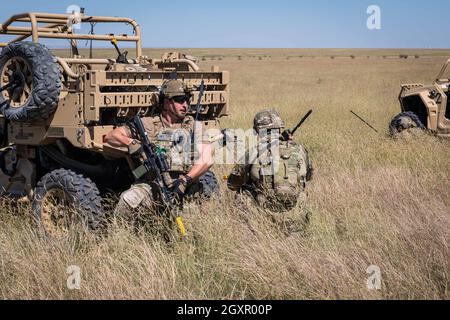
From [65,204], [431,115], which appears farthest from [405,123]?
[65,204]

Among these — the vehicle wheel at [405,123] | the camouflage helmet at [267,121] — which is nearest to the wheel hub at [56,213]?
the camouflage helmet at [267,121]

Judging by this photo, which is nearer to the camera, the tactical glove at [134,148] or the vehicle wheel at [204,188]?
the tactical glove at [134,148]

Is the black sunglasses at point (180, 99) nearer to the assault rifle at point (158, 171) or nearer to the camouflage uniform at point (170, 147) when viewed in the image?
the camouflage uniform at point (170, 147)

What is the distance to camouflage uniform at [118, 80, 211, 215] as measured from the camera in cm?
521

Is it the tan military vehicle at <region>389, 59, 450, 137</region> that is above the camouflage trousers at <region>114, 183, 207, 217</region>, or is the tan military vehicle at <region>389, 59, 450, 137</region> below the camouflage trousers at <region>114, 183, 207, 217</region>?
above

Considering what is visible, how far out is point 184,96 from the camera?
5.45 m

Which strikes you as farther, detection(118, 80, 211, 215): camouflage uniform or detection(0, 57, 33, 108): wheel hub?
detection(0, 57, 33, 108): wheel hub

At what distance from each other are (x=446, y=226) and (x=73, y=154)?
10.8ft

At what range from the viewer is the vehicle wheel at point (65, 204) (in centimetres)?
531

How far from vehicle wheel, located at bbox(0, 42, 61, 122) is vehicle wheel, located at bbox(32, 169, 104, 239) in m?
0.58

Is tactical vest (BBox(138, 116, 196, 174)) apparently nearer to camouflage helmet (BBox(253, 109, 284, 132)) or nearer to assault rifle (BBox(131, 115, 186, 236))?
assault rifle (BBox(131, 115, 186, 236))

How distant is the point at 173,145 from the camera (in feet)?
17.7

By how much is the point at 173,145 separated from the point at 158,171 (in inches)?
14.4

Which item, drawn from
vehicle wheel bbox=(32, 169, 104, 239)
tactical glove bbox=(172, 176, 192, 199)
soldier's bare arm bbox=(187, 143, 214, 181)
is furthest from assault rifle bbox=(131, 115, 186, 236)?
vehicle wheel bbox=(32, 169, 104, 239)
